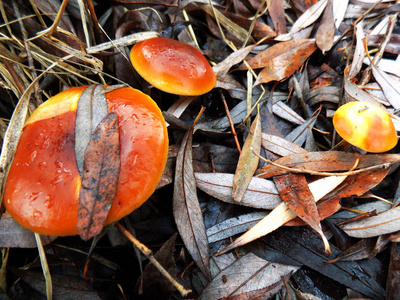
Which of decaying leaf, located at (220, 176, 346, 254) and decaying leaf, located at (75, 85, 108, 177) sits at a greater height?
decaying leaf, located at (75, 85, 108, 177)

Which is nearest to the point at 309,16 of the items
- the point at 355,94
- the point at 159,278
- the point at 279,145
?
the point at 355,94

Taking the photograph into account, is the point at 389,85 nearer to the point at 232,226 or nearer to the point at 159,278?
the point at 232,226

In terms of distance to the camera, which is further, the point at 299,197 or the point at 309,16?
the point at 309,16

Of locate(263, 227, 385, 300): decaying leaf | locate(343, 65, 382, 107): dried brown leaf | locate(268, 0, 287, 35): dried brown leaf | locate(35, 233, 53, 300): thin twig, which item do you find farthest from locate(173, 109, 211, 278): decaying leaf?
locate(268, 0, 287, 35): dried brown leaf

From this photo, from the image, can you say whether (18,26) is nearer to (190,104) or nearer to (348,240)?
(190,104)

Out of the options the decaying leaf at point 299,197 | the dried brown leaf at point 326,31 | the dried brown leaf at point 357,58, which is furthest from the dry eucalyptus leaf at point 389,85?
the decaying leaf at point 299,197

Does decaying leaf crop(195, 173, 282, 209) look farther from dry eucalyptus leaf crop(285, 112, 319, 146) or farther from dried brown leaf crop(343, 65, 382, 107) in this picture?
dried brown leaf crop(343, 65, 382, 107)
